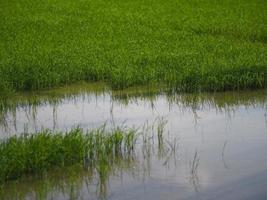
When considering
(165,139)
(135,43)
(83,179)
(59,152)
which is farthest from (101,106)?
(135,43)

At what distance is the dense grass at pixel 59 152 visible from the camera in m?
7.17

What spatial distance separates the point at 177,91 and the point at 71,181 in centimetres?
521

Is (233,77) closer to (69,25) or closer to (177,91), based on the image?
Answer: (177,91)

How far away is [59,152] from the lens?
24.7 ft

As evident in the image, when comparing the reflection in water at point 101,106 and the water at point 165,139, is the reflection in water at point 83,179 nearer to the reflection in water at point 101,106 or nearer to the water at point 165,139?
the water at point 165,139

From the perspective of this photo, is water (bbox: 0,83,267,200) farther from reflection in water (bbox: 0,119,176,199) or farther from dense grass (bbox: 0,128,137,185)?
dense grass (bbox: 0,128,137,185)

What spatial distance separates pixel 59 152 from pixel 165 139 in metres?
1.81

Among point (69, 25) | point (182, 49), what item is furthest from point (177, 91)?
point (69, 25)

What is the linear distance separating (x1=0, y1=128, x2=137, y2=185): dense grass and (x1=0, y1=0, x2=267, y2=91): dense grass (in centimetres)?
402

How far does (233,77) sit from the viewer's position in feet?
39.6

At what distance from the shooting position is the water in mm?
6805

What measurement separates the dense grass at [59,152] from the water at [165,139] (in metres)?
0.13

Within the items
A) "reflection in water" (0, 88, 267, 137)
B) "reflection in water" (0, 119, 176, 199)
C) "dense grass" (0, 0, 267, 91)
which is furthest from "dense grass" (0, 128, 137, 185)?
"dense grass" (0, 0, 267, 91)

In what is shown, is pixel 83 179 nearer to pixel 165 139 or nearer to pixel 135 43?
pixel 165 139
